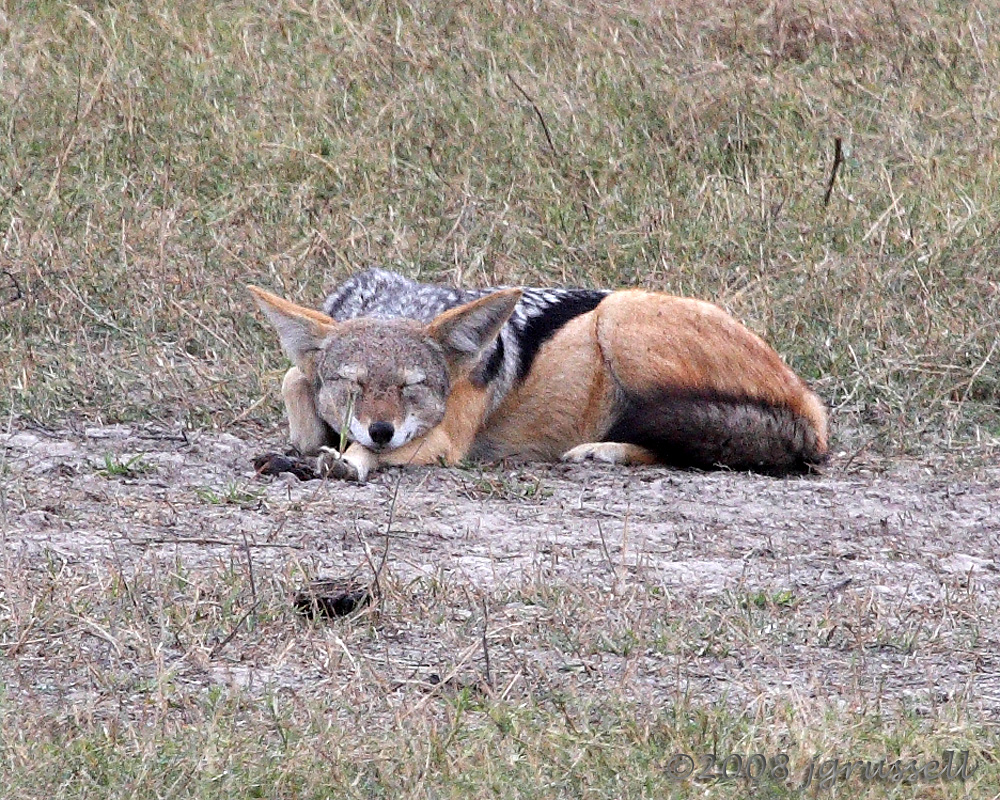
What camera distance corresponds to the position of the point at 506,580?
4.72m

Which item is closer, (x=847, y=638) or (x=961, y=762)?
(x=961, y=762)

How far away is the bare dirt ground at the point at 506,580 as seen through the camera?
4004mm

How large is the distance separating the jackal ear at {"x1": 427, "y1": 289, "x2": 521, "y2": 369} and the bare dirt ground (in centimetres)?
47

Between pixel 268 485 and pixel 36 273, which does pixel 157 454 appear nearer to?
pixel 268 485

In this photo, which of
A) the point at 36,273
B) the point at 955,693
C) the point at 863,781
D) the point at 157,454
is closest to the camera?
the point at 863,781

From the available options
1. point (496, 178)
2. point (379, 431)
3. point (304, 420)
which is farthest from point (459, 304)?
point (496, 178)

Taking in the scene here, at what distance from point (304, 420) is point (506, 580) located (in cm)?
191

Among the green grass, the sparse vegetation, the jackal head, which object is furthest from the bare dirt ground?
the green grass

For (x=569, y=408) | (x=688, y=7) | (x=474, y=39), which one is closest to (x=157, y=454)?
(x=569, y=408)

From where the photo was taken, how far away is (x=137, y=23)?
10430 millimetres

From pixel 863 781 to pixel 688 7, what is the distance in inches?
322

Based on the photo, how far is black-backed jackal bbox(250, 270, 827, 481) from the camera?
625cm

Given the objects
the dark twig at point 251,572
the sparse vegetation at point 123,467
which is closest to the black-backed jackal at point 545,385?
the sparse vegetation at point 123,467

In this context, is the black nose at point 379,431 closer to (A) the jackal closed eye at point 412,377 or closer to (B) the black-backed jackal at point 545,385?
(B) the black-backed jackal at point 545,385
